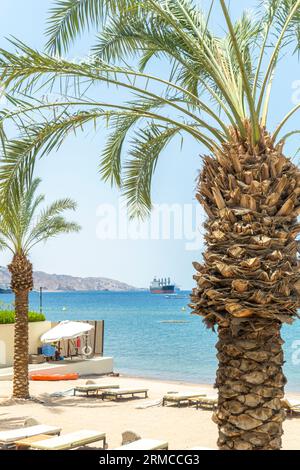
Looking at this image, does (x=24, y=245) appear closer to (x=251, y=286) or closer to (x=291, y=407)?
(x=291, y=407)

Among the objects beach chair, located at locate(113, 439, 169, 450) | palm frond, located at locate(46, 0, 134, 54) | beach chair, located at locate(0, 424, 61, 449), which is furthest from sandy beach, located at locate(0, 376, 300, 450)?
palm frond, located at locate(46, 0, 134, 54)

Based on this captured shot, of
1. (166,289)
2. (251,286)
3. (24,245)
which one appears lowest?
(166,289)

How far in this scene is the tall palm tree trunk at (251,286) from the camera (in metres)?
6.07

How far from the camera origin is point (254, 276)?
6125 millimetres

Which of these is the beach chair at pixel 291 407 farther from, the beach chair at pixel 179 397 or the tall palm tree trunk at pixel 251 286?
the tall palm tree trunk at pixel 251 286

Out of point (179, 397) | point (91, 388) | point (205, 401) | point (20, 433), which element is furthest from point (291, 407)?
point (20, 433)

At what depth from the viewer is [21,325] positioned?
1583cm

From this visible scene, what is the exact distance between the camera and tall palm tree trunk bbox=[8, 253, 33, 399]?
15.7 m

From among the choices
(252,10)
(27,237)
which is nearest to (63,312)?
(27,237)

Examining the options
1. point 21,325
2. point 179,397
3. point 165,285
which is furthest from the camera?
point 165,285

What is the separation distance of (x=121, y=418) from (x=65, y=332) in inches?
307

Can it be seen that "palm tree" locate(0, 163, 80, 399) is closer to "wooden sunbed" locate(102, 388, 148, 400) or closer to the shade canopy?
"wooden sunbed" locate(102, 388, 148, 400)

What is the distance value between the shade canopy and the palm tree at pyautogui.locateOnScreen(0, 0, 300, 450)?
532 inches
